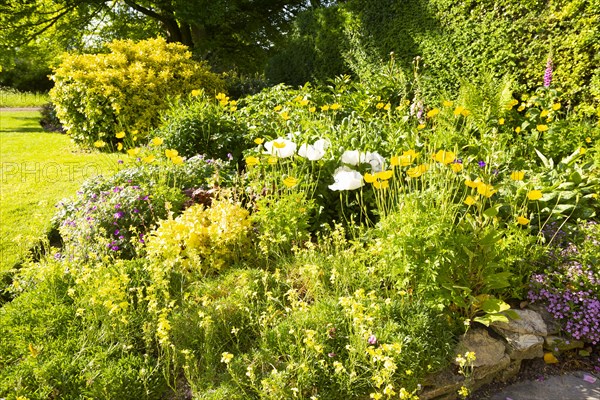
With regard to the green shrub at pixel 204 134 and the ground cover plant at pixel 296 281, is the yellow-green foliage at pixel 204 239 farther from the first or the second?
the green shrub at pixel 204 134

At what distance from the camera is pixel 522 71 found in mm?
5730

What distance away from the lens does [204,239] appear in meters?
3.36

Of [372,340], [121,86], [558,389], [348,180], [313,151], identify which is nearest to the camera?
[372,340]

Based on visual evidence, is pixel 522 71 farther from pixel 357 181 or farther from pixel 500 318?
pixel 500 318

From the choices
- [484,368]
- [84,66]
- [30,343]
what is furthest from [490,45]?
[84,66]

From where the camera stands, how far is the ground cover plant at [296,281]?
231 centimetres

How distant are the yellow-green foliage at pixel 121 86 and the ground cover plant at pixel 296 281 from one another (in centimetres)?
372

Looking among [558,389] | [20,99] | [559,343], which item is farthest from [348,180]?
[20,99]

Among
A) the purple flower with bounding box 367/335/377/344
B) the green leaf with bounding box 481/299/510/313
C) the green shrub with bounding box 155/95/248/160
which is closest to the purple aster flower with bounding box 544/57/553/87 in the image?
the green shrub with bounding box 155/95/248/160

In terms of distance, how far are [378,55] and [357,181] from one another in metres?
5.81

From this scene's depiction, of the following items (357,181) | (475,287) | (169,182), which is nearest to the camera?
(475,287)

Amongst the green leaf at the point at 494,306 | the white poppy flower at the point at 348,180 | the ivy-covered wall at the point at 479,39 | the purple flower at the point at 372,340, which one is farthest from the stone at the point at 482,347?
the ivy-covered wall at the point at 479,39

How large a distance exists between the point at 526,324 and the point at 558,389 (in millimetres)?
386

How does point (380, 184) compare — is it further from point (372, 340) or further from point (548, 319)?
point (548, 319)
